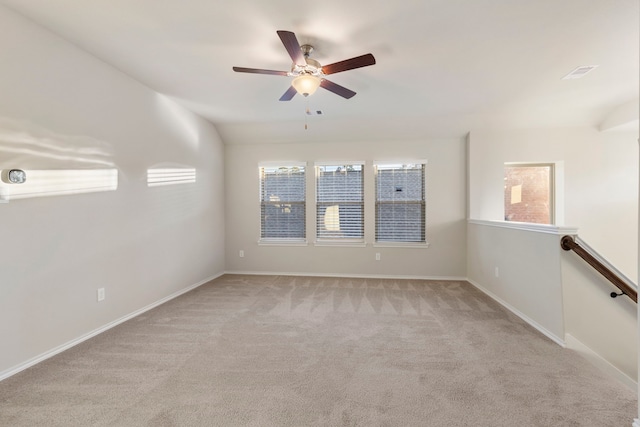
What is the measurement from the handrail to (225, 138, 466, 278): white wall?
2.14m

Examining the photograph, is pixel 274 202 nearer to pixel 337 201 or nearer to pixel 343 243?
pixel 337 201

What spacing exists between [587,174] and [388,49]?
409 centimetres

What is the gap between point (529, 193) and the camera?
15.0 feet

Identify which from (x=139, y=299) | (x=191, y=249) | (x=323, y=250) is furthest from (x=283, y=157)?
(x=139, y=299)

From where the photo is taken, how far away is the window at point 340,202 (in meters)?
4.95

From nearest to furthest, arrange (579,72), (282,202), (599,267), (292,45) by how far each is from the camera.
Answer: (292,45) < (599,267) < (579,72) < (282,202)

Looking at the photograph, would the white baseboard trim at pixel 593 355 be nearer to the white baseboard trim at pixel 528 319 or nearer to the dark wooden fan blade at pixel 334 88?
the white baseboard trim at pixel 528 319

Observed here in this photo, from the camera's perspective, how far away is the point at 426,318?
10.1 feet

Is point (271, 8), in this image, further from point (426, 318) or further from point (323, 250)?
point (323, 250)

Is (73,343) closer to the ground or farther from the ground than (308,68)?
closer to the ground

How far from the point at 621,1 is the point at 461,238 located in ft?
11.1

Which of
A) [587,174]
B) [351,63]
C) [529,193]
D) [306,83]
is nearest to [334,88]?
[306,83]

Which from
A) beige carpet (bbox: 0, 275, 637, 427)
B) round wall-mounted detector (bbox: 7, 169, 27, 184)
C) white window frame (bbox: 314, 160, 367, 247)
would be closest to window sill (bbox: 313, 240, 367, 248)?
white window frame (bbox: 314, 160, 367, 247)

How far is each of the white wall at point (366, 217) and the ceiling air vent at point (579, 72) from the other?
172 cm
